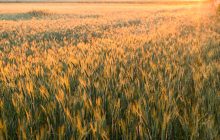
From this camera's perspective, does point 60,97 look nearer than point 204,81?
Yes

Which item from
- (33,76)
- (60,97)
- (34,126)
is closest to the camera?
(34,126)

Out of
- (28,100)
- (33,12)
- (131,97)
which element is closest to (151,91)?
(131,97)

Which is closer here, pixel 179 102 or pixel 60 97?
pixel 60 97

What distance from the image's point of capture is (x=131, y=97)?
2.32m

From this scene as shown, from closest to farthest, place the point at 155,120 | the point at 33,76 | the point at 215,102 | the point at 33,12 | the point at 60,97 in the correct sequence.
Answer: the point at 155,120
the point at 60,97
the point at 215,102
the point at 33,76
the point at 33,12

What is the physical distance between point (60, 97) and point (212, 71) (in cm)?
183

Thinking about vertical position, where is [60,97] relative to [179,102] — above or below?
A: above

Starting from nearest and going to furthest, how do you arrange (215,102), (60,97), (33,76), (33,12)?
(60,97)
(215,102)
(33,76)
(33,12)

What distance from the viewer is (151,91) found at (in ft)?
8.02

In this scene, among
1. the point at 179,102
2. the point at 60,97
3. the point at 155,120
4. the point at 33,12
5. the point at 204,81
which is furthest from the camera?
the point at 33,12

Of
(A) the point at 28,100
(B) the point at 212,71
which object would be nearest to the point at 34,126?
(A) the point at 28,100

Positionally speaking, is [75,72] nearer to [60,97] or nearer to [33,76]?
[33,76]

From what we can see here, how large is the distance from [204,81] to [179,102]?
570mm

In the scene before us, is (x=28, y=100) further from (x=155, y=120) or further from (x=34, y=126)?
(x=155, y=120)
